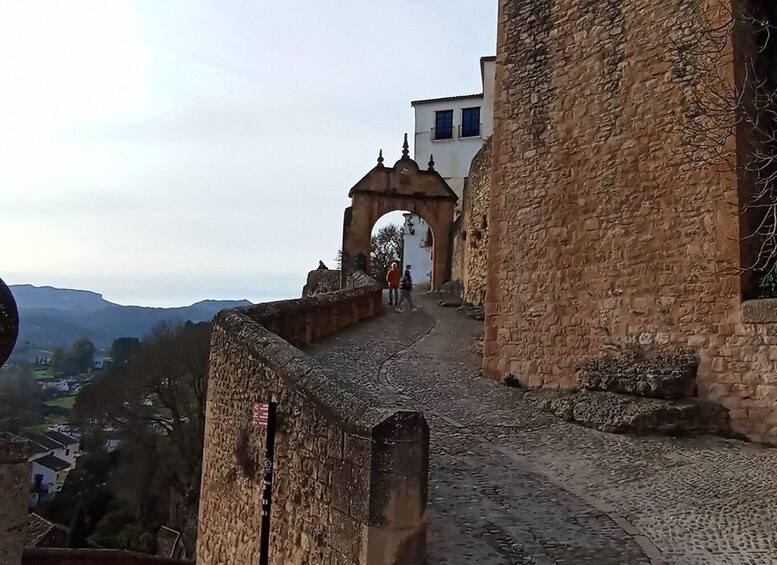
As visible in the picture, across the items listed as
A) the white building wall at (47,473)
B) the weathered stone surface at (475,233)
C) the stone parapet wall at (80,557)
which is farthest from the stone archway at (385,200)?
the white building wall at (47,473)

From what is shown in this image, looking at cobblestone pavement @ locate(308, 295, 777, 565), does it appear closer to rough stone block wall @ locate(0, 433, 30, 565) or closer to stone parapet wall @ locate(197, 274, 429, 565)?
stone parapet wall @ locate(197, 274, 429, 565)

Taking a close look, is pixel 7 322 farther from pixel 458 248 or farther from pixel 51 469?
pixel 51 469

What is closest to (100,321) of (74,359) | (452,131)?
(74,359)

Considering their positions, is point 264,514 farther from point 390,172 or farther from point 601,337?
point 390,172

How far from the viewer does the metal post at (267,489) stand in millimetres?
5477

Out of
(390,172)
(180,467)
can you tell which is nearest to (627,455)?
(390,172)

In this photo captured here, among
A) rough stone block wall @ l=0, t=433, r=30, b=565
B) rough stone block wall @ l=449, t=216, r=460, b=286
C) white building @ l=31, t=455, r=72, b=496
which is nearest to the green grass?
white building @ l=31, t=455, r=72, b=496

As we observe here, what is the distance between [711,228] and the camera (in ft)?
27.1

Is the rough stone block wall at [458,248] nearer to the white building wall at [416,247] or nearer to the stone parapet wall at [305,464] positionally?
the stone parapet wall at [305,464]

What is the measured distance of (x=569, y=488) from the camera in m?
6.09

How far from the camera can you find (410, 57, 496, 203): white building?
35.4 m

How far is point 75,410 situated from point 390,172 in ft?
48.2

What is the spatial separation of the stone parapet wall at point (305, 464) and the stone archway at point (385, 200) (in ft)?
41.7

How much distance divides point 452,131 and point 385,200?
16.4m
